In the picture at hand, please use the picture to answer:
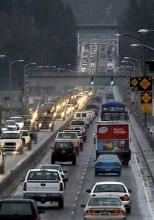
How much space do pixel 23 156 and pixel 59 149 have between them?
158 inches

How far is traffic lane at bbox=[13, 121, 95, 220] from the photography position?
39.8m

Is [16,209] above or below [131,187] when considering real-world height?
above

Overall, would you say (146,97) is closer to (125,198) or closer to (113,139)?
(113,139)

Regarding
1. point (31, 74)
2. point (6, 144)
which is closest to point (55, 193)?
point (6, 144)

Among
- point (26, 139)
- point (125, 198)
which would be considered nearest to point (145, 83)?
point (26, 139)

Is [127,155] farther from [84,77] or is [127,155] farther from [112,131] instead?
[84,77]

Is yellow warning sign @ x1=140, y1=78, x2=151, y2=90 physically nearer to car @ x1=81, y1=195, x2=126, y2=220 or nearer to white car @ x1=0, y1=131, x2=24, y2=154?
white car @ x1=0, y1=131, x2=24, y2=154

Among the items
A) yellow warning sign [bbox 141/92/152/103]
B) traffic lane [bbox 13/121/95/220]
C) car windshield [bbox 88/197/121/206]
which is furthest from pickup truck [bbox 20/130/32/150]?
car windshield [bbox 88/197/121/206]

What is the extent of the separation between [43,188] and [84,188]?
10.7 meters

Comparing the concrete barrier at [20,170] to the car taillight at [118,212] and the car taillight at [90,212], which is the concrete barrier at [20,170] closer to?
the car taillight at [90,212]

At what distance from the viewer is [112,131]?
2650 inches

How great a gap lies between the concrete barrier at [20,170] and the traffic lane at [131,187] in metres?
3.01

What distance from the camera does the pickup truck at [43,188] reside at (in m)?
41.0

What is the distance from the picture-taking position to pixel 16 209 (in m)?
30.3
